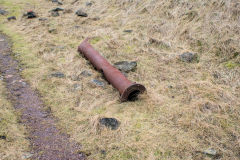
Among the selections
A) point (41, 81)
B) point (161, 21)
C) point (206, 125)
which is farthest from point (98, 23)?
point (206, 125)

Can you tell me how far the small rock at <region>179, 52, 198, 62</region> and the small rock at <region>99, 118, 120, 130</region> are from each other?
301cm

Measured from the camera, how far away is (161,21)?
8.06m

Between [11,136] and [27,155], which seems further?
[11,136]

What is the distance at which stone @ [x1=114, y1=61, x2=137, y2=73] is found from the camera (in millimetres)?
5801

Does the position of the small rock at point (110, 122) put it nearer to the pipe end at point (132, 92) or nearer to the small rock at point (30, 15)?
the pipe end at point (132, 92)

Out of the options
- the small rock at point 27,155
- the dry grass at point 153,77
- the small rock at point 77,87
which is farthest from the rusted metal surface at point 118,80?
the small rock at point 27,155

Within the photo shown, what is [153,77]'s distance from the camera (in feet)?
18.2

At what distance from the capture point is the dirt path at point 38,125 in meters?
3.47

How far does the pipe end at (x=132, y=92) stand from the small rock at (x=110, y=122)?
2.08 feet

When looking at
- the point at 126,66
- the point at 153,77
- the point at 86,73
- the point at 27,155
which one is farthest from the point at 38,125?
the point at 153,77

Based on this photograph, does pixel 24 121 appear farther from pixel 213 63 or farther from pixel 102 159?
pixel 213 63

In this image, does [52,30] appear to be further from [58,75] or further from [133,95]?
[133,95]

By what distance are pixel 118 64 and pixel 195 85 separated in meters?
2.10

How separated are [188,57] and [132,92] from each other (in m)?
2.29
